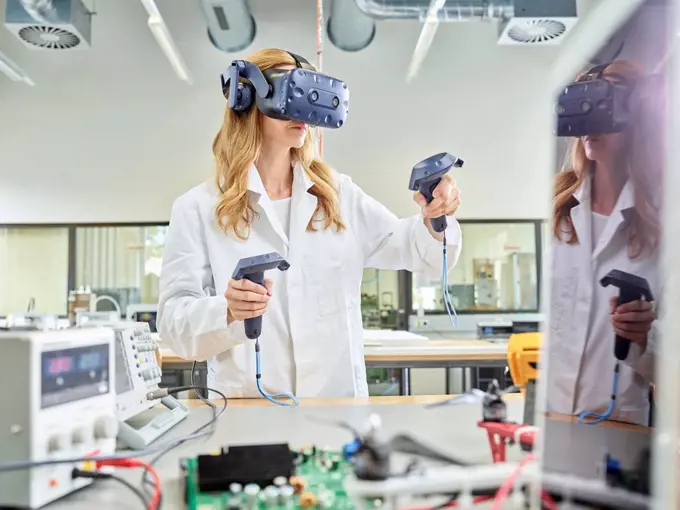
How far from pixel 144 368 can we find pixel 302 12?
168 inches

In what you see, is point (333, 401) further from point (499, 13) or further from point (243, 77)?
point (499, 13)

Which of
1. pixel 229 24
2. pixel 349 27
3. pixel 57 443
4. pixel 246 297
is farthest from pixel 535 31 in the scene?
pixel 57 443

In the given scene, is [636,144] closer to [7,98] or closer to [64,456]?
[64,456]

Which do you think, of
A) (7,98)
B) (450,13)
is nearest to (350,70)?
(450,13)

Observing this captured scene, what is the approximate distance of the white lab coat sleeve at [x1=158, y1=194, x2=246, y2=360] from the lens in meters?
1.07

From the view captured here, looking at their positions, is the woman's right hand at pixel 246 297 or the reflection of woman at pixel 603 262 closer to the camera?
the reflection of woman at pixel 603 262

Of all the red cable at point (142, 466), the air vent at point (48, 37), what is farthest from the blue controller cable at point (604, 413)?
the air vent at point (48, 37)

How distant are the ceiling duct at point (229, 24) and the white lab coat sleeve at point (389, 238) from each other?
122 inches

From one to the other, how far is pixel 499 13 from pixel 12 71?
11.4 feet

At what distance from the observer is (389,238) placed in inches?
51.8

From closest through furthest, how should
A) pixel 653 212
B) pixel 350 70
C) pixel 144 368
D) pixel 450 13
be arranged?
pixel 653 212, pixel 144 368, pixel 450 13, pixel 350 70

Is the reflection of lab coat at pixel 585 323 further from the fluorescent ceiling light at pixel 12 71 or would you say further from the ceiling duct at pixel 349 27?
the fluorescent ceiling light at pixel 12 71

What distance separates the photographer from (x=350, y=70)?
4.54 meters

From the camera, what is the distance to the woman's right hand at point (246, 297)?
90cm
